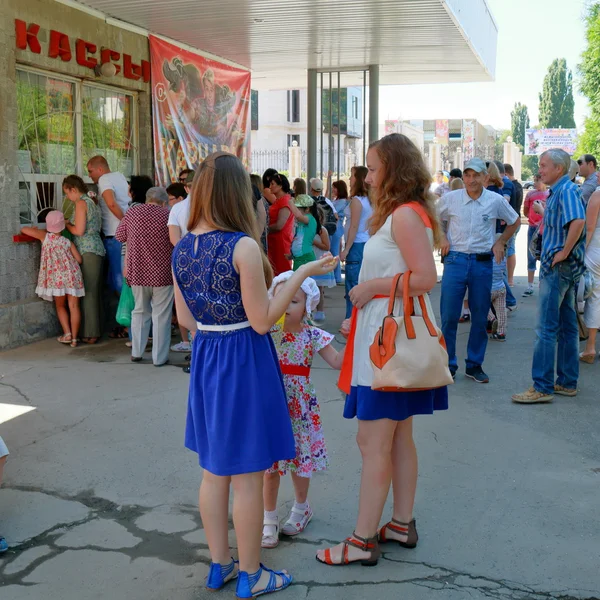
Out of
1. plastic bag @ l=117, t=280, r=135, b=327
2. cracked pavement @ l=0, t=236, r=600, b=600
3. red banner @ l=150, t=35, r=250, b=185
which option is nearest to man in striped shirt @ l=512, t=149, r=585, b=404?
cracked pavement @ l=0, t=236, r=600, b=600

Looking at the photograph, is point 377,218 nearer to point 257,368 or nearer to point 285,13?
point 257,368

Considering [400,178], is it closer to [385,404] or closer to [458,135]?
[385,404]

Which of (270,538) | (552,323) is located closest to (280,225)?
(552,323)

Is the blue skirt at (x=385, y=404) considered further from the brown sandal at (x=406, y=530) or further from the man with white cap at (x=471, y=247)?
the man with white cap at (x=471, y=247)

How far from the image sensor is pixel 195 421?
2984 millimetres

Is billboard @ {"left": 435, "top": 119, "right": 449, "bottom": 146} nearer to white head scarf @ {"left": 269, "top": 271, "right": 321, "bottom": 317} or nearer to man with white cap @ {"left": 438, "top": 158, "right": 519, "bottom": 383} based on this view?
man with white cap @ {"left": 438, "top": 158, "right": 519, "bottom": 383}

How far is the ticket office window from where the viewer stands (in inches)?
324

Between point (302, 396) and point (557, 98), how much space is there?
78.9 metres

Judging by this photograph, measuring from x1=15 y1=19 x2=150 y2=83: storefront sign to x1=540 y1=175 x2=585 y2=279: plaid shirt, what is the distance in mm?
5536

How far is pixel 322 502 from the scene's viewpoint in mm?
3979

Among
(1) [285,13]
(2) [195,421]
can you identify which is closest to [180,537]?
(2) [195,421]

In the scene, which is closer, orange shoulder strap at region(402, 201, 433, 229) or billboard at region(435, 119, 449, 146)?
orange shoulder strap at region(402, 201, 433, 229)

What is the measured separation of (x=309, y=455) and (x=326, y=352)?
1.55 feet

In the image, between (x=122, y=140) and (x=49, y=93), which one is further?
(x=122, y=140)
